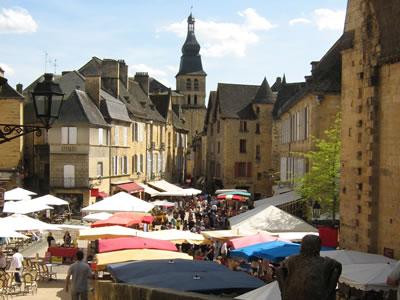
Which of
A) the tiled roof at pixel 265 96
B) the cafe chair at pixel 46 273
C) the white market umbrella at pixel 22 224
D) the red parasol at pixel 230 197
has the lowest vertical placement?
the cafe chair at pixel 46 273

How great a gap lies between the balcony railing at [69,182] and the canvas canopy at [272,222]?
812 inches

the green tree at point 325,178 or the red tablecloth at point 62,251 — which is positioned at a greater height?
the green tree at point 325,178

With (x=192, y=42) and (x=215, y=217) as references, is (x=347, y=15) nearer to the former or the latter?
(x=215, y=217)

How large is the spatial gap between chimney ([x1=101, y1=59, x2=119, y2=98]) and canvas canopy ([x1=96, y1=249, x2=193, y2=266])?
3311cm

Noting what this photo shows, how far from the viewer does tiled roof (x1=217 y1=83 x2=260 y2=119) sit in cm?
6009

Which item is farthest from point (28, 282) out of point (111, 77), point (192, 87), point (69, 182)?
point (192, 87)

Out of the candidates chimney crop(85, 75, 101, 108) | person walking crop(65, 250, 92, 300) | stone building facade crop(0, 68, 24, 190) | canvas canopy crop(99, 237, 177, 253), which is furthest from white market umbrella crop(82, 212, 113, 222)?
chimney crop(85, 75, 101, 108)

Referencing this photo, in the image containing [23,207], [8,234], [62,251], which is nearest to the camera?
[8,234]

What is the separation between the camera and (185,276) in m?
10.8

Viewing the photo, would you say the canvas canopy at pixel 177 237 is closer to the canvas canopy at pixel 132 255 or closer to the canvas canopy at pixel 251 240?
the canvas canopy at pixel 251 240

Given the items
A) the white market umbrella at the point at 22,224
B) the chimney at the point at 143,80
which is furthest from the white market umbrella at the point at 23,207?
the chimney at the point at 143,80

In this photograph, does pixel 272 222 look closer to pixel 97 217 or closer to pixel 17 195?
pixel 97 217

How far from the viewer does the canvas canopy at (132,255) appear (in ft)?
47.7

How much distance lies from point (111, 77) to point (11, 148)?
33.9 feet
